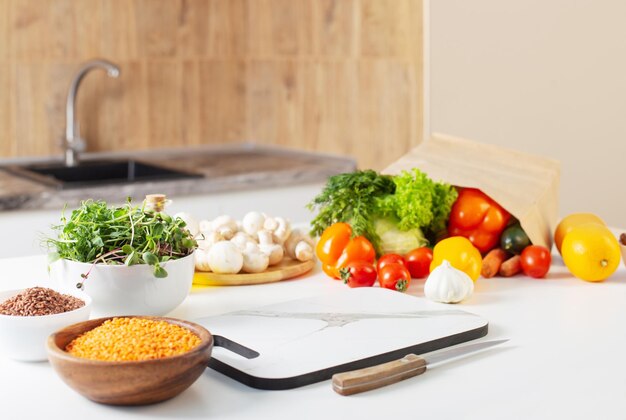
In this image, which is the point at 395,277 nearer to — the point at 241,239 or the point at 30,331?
the point at 241,239

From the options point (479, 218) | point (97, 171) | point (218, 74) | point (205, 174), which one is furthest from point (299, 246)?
point (218, 74)

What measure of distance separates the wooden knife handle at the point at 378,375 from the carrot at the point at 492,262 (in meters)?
0.55

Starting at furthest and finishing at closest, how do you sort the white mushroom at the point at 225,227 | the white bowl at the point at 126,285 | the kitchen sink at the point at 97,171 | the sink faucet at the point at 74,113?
the sink faucet at the point at 74,113, the kitchen sink at the point at 97,171, the white mushroom at the point at 225,227, the white bowl at the point at 126,285

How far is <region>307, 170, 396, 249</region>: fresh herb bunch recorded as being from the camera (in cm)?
174

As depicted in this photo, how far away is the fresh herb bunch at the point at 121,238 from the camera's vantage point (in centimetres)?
133

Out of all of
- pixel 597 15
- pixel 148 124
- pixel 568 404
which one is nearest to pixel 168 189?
pixel 148 124

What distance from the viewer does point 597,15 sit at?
9.21 feet

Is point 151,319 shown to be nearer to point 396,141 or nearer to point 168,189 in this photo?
point 168,189

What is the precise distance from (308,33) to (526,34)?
96 cm

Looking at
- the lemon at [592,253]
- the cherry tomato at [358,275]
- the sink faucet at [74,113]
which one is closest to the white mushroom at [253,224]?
the cherry tomato at [358,275]

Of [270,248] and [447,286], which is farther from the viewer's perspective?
[270,248]

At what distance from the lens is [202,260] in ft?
5.42

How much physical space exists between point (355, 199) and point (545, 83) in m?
1.44

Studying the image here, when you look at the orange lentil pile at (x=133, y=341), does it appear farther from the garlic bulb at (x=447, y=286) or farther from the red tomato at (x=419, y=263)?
the red tomato at (x=419, y=263)
